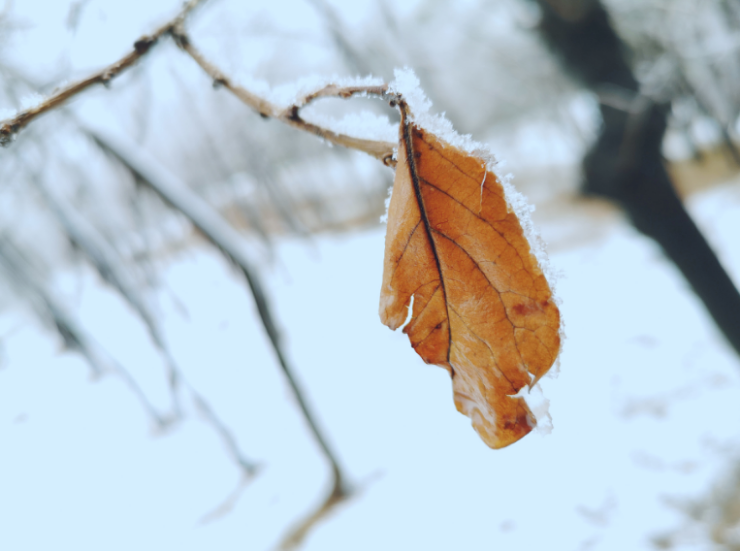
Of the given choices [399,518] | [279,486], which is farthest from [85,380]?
[399,518]

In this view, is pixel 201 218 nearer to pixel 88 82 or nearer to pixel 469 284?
pixel 88 82

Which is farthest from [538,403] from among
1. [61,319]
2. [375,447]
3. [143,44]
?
[61,319]

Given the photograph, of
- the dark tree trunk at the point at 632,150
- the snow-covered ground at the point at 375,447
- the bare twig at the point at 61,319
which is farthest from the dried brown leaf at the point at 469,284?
A: the bare twig at the point at 61,319

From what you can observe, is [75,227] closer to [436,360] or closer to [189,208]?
[189,208]

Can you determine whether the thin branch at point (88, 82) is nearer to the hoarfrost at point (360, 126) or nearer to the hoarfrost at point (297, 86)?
the hoarfrost at point (297, 86)

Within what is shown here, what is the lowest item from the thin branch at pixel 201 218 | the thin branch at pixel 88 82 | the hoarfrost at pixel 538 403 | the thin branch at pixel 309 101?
the hoarfrost at pixel 538 403

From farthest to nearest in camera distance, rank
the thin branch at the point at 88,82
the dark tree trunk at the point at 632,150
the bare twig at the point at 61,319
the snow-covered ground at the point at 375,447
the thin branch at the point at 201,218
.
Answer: the bare twig at the point at 61,319 < the thin branch at the point at 201,218 < the snow-covered ground at the point at 375,447 < the dark tree trunk at the point at 632,150 < the thin branch at the point at 88,82

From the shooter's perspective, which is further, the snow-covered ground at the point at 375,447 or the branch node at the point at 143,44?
the snow-covered ground at the point at 375,447

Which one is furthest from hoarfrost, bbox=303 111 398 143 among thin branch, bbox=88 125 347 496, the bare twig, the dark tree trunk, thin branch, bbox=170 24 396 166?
the bare twig

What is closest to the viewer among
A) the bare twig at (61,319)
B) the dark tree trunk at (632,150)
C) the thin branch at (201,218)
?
the dark tree trunk at (632,150)
